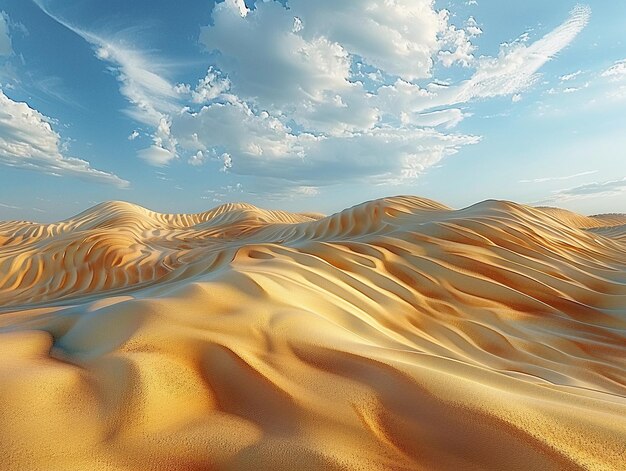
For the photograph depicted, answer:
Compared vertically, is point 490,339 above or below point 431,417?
below

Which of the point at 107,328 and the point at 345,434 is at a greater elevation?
the point at 107,328

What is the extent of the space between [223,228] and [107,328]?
40.6ft

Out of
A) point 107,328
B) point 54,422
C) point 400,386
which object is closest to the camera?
point 54,422

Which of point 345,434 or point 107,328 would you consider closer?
point 345,434

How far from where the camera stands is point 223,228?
45.2 ft

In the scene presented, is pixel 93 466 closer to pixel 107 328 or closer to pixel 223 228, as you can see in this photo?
pixel 107 328

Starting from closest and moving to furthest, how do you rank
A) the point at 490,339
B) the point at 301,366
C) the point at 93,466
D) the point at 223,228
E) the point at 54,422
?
the point at 93,466, the point at 54,422, the point at 301,366, the point at 490,339, the point at 223,228

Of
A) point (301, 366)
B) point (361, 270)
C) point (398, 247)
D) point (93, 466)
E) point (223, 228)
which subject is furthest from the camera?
point (223, 228)

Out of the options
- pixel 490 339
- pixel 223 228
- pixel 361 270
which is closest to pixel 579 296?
pixel 490 339

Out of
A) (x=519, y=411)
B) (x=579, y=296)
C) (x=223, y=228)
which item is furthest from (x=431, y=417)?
(x=223, y=228)

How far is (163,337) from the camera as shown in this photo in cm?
149

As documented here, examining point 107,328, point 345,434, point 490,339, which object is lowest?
point 490,339

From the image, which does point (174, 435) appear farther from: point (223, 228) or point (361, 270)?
point (223, 228)

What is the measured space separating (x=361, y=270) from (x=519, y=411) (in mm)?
2333
